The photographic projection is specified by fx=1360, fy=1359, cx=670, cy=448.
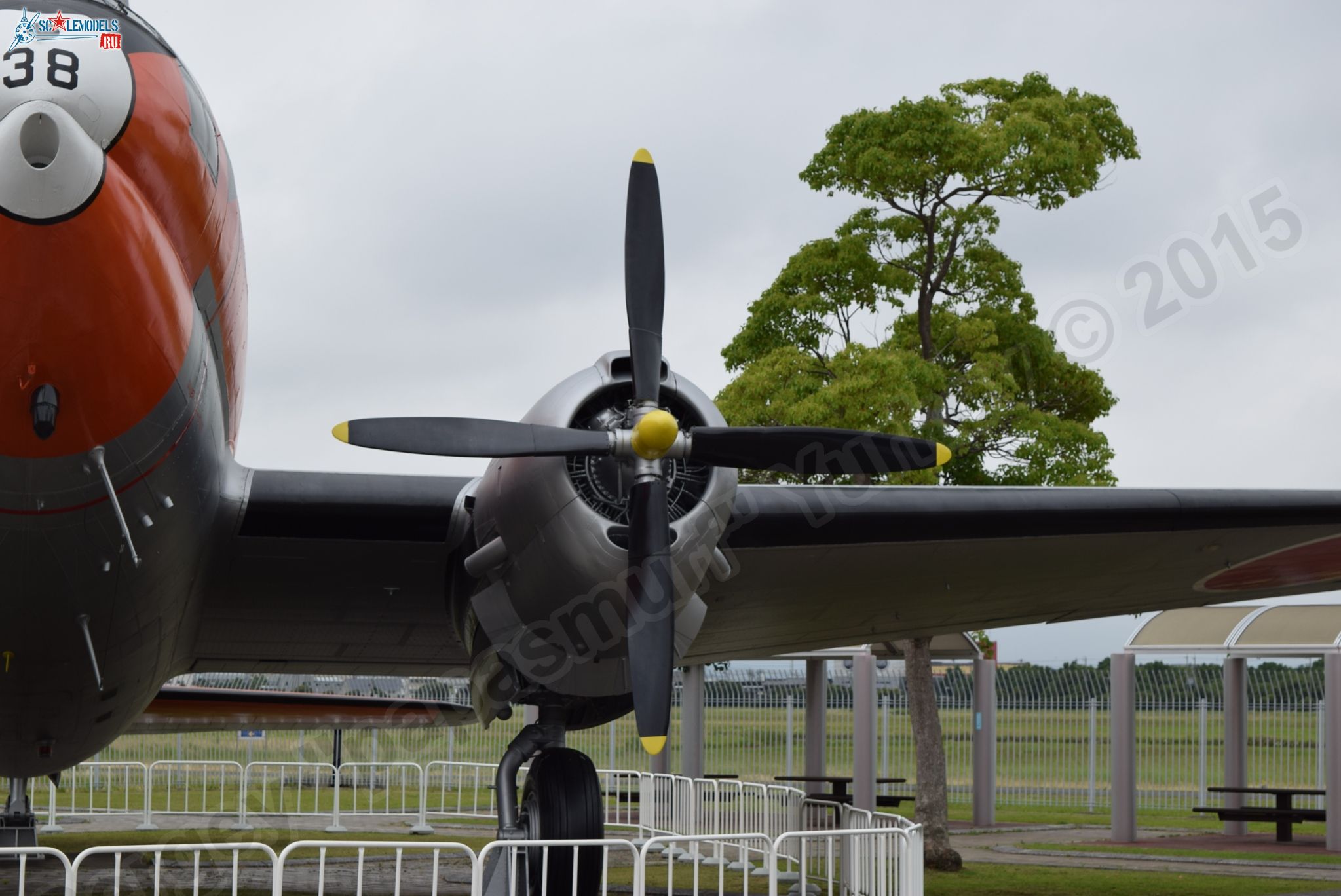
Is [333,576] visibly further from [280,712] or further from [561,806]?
[280,712]

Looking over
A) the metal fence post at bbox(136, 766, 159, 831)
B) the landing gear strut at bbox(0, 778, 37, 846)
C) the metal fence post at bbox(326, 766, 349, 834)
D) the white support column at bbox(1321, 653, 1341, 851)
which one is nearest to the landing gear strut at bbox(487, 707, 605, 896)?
the landing gear strut at bbox(0, 778, 37, 846)

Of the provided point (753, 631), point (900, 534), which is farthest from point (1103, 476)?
point (900, 534)

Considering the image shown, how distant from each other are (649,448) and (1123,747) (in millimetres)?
15127

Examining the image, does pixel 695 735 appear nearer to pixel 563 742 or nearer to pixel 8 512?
pixel 563 742

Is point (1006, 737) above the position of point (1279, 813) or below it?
below

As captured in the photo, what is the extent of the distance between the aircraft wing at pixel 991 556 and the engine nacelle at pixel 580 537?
757mm

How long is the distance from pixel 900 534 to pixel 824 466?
4.03 ft

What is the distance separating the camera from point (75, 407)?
19.1ft

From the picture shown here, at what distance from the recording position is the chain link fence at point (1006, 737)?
26641mm

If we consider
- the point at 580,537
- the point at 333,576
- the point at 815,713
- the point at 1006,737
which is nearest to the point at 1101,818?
the point at 815,713

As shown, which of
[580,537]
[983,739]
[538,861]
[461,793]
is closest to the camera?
[580,537]

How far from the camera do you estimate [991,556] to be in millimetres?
10289

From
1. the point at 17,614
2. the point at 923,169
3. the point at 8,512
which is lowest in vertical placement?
the point at 17,614

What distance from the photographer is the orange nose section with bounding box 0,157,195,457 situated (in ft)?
17.5
